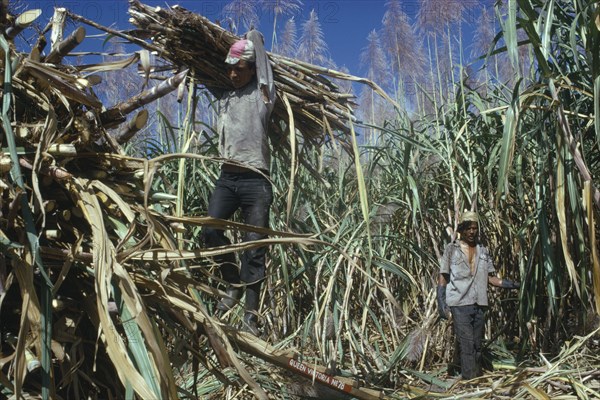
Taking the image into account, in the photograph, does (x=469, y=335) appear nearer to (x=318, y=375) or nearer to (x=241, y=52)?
(x=318, y=375)

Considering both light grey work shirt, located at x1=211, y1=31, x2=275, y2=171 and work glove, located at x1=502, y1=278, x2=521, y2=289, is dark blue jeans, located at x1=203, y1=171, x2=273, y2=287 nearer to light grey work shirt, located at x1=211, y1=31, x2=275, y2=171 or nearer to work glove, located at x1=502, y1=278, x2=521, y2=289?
light grey work shirt, located at x1=211, y1=31, x2=275, y2=171

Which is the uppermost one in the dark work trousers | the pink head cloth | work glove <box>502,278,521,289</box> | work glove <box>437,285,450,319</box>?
the pink head cloth

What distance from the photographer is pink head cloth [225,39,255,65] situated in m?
3.31

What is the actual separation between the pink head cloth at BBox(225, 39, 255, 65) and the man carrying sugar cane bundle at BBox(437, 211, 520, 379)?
1.44m

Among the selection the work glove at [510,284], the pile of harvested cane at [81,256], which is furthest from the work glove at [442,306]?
the pile of harvested cane at [81,256]

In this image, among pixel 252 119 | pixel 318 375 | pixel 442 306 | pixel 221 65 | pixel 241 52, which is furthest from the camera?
pixel 442 306

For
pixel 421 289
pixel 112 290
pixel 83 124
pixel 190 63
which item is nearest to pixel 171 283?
pixel 112 290

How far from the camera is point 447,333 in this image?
159 inches

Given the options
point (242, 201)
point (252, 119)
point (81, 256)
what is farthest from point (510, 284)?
point (81, 256)

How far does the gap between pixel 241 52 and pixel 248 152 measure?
19.0 inches

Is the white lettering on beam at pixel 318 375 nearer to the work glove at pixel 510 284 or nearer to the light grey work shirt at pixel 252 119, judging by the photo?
the light grey work shirt at pixel 252 119

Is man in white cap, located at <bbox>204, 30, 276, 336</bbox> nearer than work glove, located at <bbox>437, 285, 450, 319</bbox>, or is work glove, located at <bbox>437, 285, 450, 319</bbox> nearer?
man in white cap, located at <bbox>204, 30, 276, 336</bbox>

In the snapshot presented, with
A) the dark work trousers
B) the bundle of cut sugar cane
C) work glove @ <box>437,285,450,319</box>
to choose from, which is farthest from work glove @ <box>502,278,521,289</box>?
the bundle of cut sugar cane

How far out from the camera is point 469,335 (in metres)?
3.79
